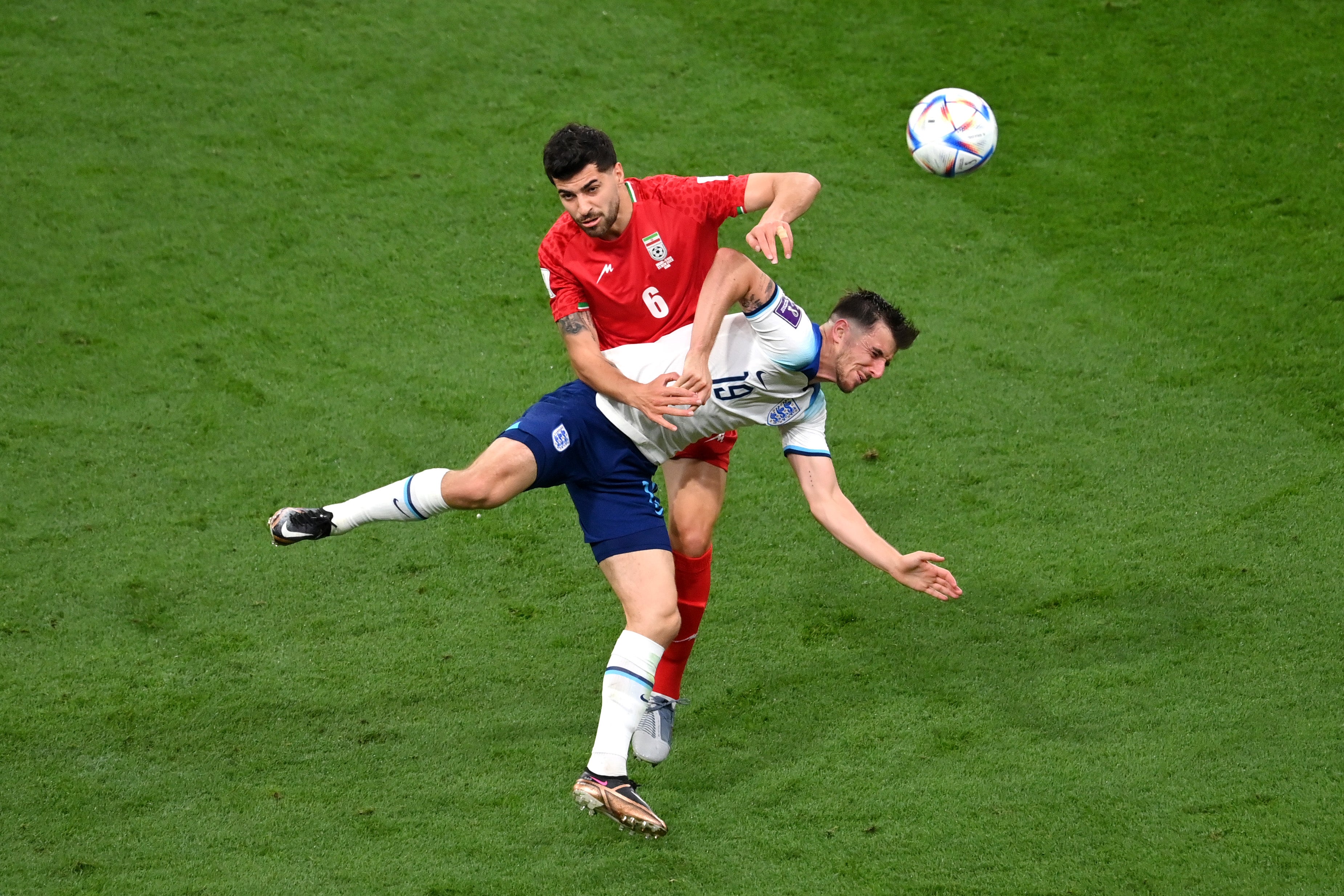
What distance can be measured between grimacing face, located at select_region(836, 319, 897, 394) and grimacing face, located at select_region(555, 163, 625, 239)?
0.83 meters

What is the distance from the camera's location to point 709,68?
8.98 m

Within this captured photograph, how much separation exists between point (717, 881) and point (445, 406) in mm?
3242

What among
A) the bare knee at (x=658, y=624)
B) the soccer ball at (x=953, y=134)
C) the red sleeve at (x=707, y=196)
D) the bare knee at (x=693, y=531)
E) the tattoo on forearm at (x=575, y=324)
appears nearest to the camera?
the bare knee at (x=658, y=624)

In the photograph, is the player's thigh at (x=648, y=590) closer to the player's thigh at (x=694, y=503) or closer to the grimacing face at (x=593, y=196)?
the player's thigh at (x=694, y=503)

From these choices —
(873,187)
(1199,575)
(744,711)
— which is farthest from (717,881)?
(873,187)

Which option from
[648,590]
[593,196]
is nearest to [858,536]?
[648,590]

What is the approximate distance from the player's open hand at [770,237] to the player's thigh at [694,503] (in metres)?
1.02

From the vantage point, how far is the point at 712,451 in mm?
4895

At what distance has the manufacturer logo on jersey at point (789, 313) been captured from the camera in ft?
14.4

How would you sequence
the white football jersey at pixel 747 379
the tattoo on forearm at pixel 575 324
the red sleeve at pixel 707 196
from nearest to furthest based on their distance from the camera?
1. the white football jersey at pixel 747 379
2. the tattoo on forearm at pixel 575 324
3. the red sleeve at pixel 707 196

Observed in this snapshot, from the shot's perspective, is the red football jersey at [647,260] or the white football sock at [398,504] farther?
the red football jersey at [647,260]

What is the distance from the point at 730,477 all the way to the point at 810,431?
5.88ft

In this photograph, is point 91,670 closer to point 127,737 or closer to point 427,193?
point 127,737

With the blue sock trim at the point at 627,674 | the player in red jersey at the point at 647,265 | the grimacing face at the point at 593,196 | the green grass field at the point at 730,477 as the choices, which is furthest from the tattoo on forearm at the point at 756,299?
the green grass field at the point at 730,477
